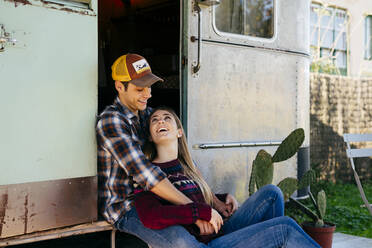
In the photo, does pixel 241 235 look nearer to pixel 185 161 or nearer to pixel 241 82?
pixel 185 161

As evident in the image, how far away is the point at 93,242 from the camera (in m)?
3.67

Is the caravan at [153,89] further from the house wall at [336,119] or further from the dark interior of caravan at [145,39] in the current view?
the house wall at [336,119]

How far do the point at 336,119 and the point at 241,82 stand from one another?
426 centimetres

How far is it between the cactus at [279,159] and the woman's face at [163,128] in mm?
882

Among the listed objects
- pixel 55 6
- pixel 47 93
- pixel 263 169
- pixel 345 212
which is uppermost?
pixel 55 6

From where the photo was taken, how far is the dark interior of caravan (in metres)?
4.01

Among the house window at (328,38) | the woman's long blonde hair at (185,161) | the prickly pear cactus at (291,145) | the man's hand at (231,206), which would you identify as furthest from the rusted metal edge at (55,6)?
the house window at (328,38)

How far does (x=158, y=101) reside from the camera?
3961 mm

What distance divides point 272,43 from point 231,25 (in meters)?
0.45

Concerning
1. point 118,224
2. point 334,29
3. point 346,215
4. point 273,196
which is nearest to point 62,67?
point 118,224

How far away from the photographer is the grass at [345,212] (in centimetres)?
444

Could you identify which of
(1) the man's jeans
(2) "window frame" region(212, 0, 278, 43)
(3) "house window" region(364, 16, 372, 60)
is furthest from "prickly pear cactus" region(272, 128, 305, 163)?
(3) "house window" region(364, 16, 372, 60)

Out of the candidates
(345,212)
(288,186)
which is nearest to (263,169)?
(288,186)

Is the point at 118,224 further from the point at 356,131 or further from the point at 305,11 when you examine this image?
the point at 356,131
